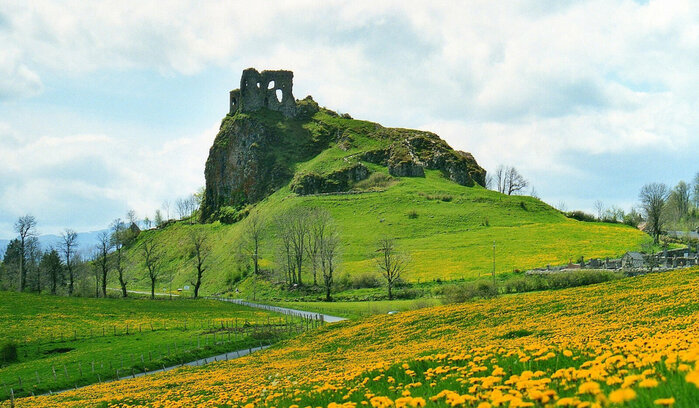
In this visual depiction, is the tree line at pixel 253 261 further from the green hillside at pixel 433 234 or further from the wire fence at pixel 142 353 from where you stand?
the wire fence at pixel 142 353

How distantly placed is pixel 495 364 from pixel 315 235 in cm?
10229

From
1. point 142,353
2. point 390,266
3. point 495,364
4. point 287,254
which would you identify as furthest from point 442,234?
point 495,364

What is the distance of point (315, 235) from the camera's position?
11244cm

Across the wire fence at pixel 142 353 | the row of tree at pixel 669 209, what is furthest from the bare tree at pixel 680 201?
the wire fence at pixel 142 353

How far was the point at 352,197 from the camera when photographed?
17562 cm

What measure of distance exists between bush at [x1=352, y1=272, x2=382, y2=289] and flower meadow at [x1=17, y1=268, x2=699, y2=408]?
2001 inches

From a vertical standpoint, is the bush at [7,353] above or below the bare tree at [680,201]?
below

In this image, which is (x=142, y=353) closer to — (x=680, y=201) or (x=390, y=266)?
(x=390, y=266)

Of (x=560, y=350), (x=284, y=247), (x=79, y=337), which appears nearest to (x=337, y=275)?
(x=284, y=247)

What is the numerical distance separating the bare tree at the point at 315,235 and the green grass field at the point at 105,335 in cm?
2335

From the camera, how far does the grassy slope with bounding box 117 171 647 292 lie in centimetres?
Result: 9956

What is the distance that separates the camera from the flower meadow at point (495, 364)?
231 inches

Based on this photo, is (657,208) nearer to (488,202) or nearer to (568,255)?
(568,255)

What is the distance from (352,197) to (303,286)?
69.7m
